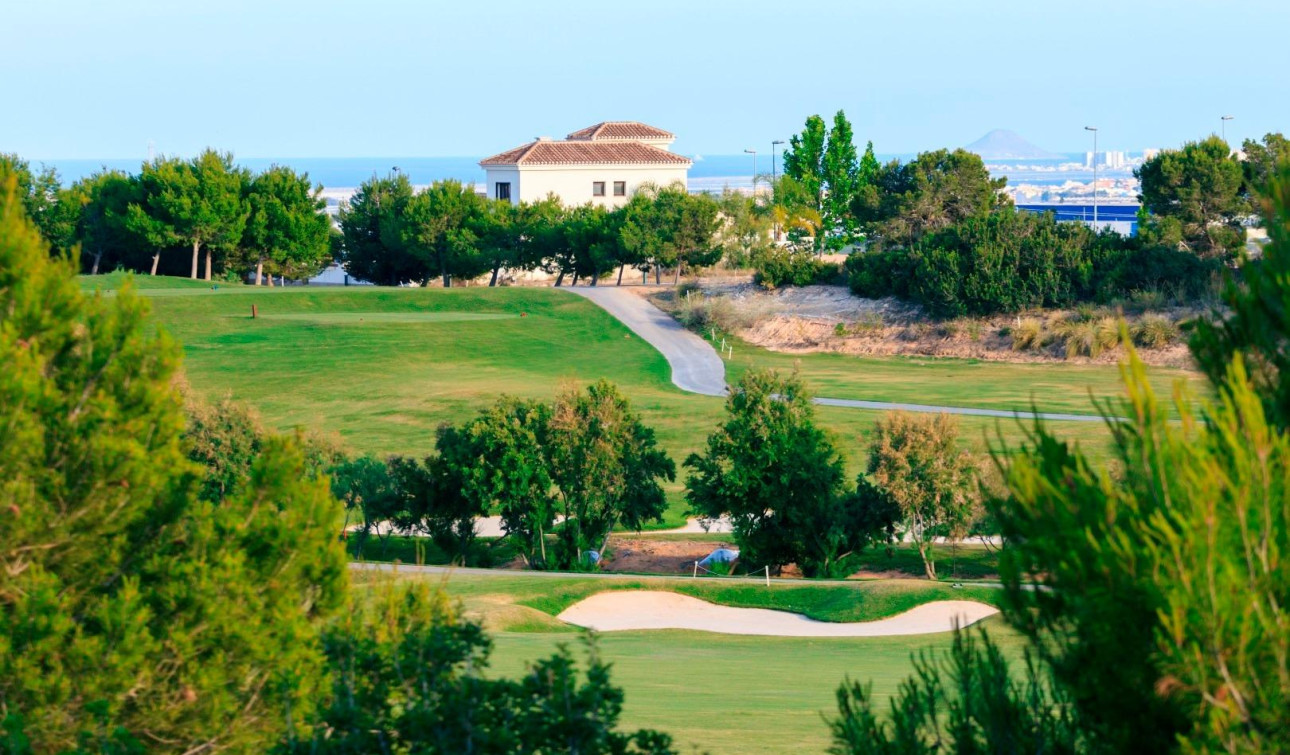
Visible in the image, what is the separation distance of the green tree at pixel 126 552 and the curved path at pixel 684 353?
116ft

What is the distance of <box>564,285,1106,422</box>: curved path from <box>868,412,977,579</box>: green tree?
488 inches

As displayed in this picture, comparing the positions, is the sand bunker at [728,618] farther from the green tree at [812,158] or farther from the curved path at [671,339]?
the green tree at [812,158]

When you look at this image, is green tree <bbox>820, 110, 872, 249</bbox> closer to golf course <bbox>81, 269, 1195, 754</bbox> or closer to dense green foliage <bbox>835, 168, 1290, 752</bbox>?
golf course <bbox>81, 269, 1195, 754</bbox>

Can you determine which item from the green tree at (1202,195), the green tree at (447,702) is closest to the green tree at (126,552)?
the green tree at (447,702)

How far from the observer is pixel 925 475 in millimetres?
31422

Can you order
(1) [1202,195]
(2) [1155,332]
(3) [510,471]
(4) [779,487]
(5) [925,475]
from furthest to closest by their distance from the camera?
(1) [1202,195] → (2) [1155,332] → (3) [510,471] → (4) [779,487] → (5) [925,475]

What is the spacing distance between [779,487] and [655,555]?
3.98 meters

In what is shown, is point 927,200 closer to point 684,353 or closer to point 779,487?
point 684,353

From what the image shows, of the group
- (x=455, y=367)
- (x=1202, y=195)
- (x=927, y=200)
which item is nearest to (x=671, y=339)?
(x=455, y=367)

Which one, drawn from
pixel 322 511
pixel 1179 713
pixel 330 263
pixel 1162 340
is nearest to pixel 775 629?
pixel 322 511

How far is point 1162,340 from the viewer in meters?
60.4

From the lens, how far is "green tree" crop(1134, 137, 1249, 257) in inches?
2793

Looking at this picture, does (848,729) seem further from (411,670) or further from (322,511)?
(322,511)

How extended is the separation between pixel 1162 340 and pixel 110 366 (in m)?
→ 55.9
